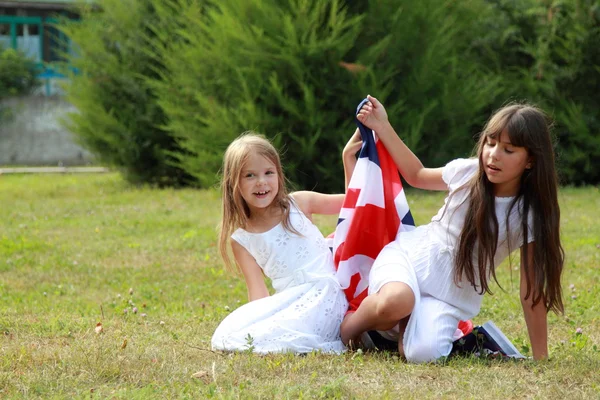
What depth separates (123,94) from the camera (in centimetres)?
1662

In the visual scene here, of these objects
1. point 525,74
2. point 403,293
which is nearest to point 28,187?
point 525,74

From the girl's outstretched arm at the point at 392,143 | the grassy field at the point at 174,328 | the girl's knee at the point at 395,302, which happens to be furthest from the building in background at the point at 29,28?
the girl's knee at the point at 395,302

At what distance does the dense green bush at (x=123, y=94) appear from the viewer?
648 inches

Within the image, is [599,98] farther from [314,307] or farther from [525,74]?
[314,307]

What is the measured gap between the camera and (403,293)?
4.31 metres

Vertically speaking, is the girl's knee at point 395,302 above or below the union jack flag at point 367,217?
below

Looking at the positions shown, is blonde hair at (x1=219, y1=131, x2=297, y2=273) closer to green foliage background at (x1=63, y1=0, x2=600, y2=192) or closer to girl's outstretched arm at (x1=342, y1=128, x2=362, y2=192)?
girl's outstretched arm at (x1=342, y1=128, x2=362, y2=192)

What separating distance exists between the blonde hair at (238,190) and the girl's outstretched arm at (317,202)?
0.52 ft

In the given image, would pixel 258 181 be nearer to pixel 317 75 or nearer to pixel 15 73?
pixel 317 75

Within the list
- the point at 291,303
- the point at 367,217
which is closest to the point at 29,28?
the point at 367,217

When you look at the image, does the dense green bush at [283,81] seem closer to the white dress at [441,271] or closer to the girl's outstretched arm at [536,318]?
the white dress at [441,271]

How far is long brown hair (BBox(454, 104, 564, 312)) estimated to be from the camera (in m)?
4.20

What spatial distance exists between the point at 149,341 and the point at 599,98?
41.3 feet

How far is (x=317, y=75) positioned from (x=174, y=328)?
8795 millimetres
